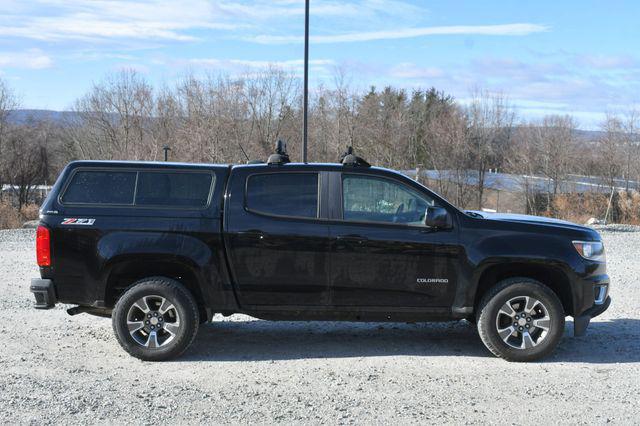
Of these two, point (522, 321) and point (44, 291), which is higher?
point (44, 291)

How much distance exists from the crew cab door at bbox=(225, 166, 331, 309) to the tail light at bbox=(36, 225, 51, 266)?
167 centimetres

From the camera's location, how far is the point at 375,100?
38.6 meters

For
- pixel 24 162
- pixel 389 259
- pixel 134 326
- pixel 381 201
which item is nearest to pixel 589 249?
pixel 389 259

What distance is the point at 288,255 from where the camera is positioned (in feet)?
21.5

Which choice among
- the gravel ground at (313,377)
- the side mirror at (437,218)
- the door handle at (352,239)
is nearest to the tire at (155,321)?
the gravel ground at (313,377)

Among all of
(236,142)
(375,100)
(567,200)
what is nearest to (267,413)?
(236,142)

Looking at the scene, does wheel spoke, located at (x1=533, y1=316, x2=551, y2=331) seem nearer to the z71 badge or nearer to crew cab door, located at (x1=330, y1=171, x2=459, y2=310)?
crew cab door, located at (x1=330, y1=171, x2=459, y2=310)

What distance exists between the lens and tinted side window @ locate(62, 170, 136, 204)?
6625 mm

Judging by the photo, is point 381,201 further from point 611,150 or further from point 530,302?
point 611,150

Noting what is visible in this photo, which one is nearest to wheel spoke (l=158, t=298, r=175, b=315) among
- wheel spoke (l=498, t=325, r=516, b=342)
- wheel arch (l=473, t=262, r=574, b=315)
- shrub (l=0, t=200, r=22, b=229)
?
A: wheel arch (l=473, t=262, r=574, b=315)

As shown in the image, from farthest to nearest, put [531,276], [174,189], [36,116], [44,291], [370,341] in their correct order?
[36,116], [370,341], [531,276], [174,189], [44,291]

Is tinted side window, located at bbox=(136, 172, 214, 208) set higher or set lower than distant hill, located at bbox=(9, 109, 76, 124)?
lower

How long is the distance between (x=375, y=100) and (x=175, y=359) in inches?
1309

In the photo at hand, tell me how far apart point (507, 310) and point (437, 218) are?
44.3 inches
